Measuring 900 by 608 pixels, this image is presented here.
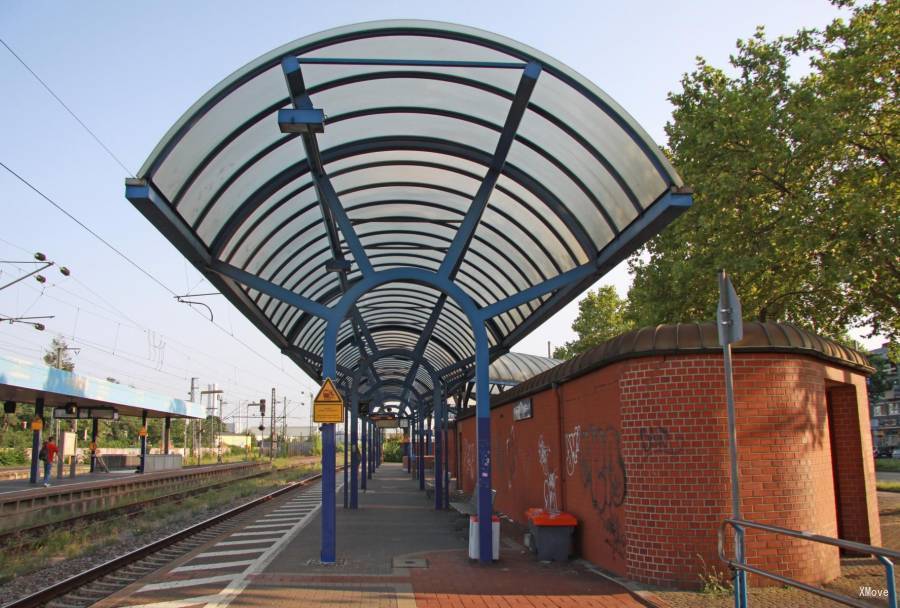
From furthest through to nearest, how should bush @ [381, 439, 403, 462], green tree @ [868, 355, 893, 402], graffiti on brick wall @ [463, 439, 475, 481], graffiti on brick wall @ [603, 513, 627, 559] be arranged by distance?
green tree @ [868, 355, 893, 402]
bush @ [381, 439, 403, 462]
graffiti on brick wall @ [463, 439, 475, 481]
graffiti on brick wall @ [603, 513, 627, 559]

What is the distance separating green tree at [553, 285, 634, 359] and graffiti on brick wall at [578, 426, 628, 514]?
92.1ft

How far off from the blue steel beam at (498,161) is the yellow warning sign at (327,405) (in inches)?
91.1

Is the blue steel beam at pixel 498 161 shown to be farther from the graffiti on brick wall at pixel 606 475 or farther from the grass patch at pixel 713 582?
the grass patch at pixel 713 582

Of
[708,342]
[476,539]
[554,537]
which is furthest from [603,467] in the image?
[708,342]

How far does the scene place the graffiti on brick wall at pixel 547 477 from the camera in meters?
12.0

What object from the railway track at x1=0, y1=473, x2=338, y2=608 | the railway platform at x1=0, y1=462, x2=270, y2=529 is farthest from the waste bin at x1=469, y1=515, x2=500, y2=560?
the railway platform at x1=0, y1=462, x2=270, y2=529

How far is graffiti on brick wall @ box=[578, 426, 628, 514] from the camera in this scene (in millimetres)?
8789

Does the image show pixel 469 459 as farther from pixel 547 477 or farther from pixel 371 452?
pixel 371 452

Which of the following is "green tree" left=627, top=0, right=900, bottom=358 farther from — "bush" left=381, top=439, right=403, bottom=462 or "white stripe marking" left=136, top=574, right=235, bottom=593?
"bush" left=381, top=439, right=403, bottom=462

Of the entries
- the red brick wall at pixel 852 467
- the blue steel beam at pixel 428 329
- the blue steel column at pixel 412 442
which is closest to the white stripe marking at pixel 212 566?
the blue steel beam at pixel 428 329

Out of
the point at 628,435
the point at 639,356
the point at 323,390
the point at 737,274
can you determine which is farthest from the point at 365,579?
the point at 737,274

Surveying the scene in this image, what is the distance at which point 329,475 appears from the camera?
10.3 m

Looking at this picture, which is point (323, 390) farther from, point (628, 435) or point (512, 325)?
point (512, 325)

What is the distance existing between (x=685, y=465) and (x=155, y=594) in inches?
230
